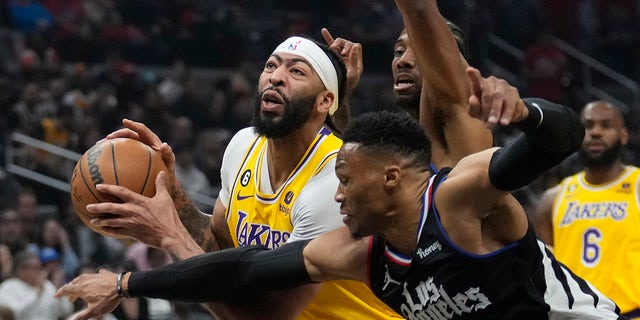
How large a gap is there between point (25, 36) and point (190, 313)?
6338mm

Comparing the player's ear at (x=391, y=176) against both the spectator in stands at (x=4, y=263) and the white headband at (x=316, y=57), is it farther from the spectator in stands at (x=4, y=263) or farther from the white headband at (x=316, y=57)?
the spectator in stands at (x=4, y=263)

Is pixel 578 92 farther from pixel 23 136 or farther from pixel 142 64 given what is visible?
pixel 23 136

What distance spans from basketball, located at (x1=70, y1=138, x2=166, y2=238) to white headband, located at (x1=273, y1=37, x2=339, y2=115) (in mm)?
769

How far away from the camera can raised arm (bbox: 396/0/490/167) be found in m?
4.38

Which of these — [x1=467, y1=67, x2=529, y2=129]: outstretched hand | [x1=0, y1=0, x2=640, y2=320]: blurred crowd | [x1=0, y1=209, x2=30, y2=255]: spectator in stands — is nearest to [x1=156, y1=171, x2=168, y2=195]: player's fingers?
[x1=467, y1=67, x2=529, y2=129]: outstretched hand

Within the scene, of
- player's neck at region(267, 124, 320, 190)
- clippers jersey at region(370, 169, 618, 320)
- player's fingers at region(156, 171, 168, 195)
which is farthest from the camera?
player's neck at region(267, 124, 320, 190)

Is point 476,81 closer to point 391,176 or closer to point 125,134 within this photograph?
point 391,176

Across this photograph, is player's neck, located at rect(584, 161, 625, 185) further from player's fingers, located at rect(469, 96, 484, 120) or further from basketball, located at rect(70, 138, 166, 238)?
player's fingers, located at rect(469, 96, 484, 120)

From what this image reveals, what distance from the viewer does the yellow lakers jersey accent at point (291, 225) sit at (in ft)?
16.1

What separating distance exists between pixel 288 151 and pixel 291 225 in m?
0.35

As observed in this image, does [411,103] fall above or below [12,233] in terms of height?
above

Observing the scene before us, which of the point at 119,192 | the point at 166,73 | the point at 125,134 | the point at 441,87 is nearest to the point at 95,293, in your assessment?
the point at 119,192

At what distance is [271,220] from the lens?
16.2ft

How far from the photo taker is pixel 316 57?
5074mm
